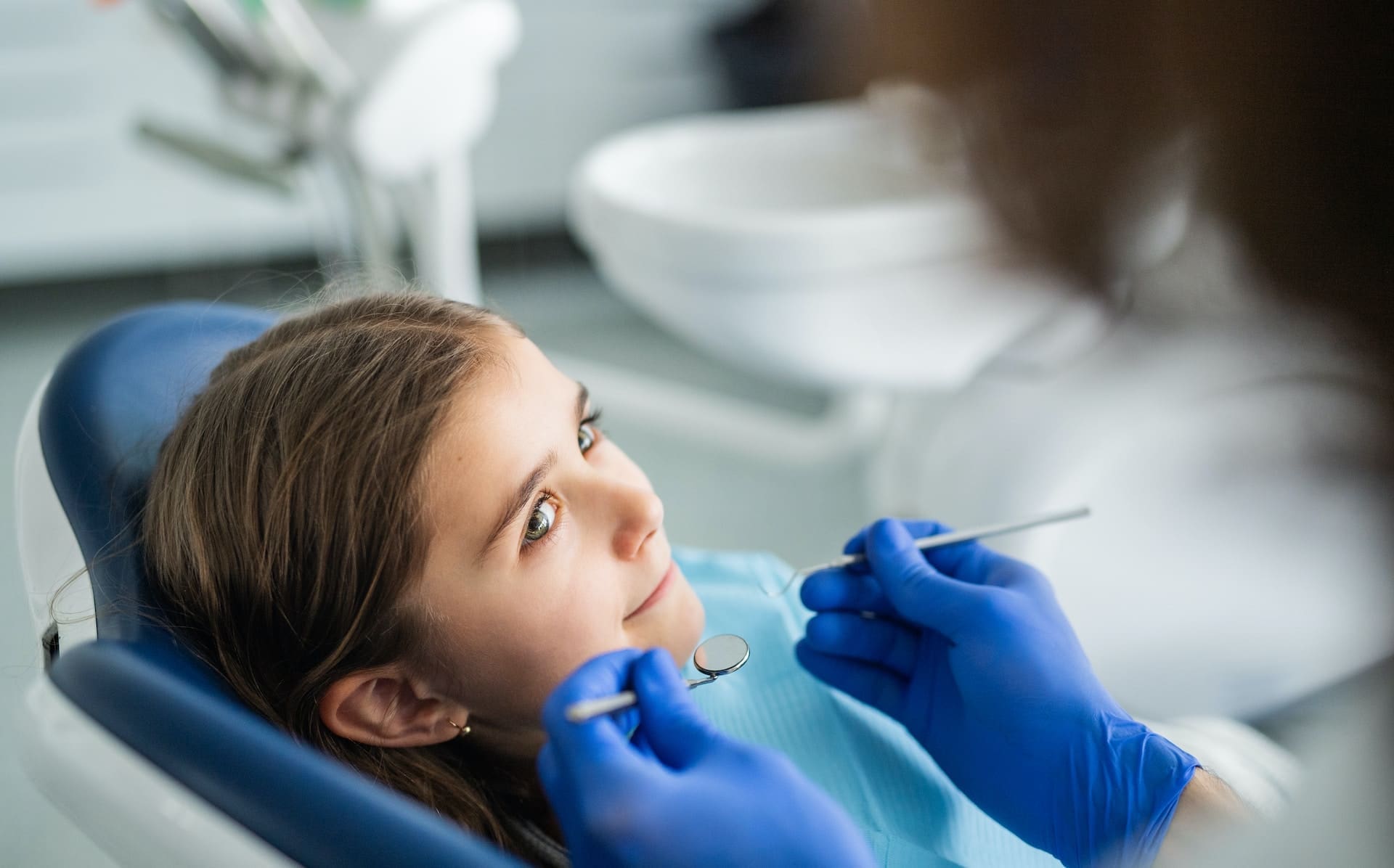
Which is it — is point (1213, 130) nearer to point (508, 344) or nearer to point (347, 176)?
Result: point (508, 344)

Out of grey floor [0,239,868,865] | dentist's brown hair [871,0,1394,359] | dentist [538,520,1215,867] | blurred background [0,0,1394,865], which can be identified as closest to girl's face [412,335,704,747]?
dentist [538,520,1215,867]

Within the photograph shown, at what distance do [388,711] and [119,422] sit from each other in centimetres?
28

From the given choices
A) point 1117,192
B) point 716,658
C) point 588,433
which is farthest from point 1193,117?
point 588,433

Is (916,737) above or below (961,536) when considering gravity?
below

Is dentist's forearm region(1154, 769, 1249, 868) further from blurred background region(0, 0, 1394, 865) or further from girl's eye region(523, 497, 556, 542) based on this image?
girl's eye region(523, 497, 556, 542)

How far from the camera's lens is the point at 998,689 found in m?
0.76

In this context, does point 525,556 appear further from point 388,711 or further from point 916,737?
point 916,737

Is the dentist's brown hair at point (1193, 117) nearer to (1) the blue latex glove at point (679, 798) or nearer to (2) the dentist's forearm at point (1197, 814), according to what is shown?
(1) the blue latex glove at point (679, 798)

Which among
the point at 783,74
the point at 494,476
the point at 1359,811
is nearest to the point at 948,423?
the point at 494,476

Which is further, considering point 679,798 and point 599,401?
point 599,401

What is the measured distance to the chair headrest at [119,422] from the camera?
713mm

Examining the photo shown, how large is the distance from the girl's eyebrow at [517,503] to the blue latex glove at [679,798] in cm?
14

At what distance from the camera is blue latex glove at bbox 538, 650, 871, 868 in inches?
20.7

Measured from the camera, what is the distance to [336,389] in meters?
0.74
